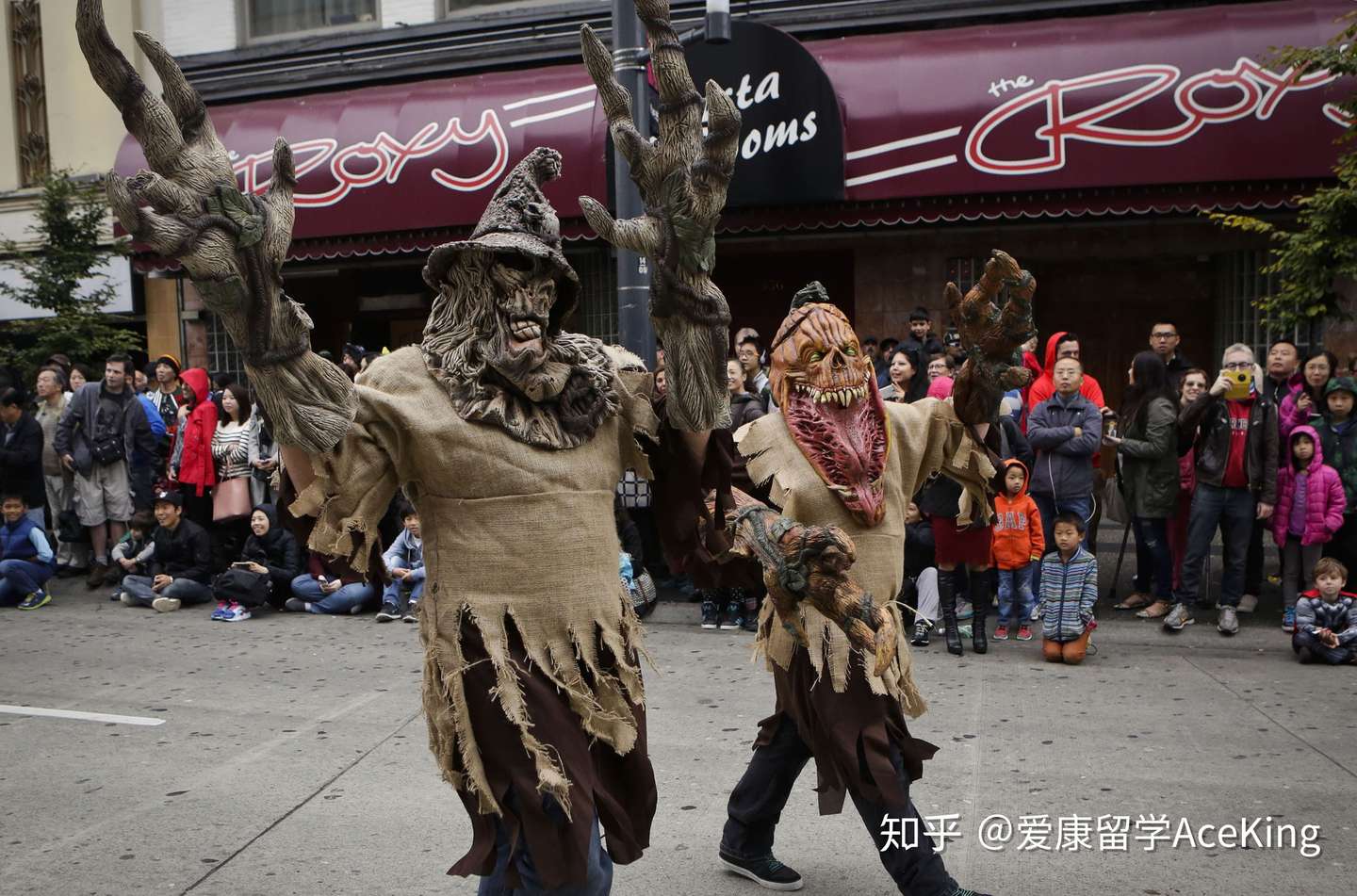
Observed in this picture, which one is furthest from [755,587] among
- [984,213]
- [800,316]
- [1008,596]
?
[984,213]

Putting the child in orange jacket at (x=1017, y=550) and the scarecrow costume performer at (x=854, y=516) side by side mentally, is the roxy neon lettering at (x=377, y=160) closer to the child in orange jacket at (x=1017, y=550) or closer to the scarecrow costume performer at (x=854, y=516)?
the child in orange jacket at (x=1017, y=550)

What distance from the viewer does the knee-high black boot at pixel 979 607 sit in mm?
7535

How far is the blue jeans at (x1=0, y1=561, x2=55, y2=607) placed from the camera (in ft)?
31.7

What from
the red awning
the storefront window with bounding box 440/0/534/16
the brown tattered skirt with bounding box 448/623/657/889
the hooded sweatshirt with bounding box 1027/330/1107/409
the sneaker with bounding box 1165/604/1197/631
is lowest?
the sneaker with bounding box 1165/604/1197/631

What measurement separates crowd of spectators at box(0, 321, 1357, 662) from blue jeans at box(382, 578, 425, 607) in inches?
0.8

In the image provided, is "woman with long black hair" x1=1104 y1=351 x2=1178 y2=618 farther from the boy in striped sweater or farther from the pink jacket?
the boy in striped sweater

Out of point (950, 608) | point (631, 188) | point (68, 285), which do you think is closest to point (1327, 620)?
point (950, 608)

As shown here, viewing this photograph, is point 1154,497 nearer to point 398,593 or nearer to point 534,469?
point 398,593

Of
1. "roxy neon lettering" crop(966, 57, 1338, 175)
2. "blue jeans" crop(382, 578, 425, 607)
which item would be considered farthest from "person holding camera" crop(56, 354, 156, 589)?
"roxy neon lettering" crop(966, 57, 1338, 175)

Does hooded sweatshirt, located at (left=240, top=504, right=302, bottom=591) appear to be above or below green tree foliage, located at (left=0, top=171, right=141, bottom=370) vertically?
below

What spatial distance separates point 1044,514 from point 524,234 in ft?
19.9

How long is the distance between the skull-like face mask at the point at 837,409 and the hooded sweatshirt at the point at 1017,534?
13.3 feet

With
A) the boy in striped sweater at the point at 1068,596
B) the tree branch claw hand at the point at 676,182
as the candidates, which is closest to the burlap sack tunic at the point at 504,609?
the tree branch claw hand at the point at 676,182

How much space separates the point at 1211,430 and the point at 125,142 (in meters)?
11.4
